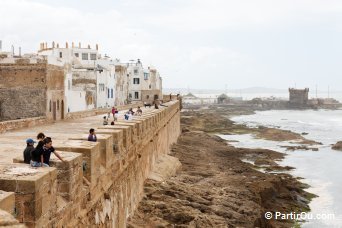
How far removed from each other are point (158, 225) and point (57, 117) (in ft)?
38.0

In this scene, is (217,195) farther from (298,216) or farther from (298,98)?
(298,98)

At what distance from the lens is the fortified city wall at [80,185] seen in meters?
4.36

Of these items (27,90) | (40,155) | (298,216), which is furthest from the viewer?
(27,90)

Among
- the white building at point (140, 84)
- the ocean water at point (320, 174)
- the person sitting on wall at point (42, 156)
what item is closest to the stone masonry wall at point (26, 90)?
the ocean water at point (320, 174)

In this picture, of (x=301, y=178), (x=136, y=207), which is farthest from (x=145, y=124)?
(x=301, y=178)

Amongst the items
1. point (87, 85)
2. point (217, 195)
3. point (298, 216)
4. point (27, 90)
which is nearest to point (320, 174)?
point (298, 216)

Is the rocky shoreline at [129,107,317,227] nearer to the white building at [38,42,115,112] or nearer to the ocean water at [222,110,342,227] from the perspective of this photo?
the ocean water at [222,110,342,227]

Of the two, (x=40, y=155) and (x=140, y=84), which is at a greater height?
(x=140, y=84)

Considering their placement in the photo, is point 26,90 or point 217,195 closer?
point 217,195

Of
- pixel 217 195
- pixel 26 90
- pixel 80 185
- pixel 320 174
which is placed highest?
pixel 26 90

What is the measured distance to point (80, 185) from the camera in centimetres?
617

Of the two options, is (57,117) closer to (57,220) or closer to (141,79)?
(57,220)

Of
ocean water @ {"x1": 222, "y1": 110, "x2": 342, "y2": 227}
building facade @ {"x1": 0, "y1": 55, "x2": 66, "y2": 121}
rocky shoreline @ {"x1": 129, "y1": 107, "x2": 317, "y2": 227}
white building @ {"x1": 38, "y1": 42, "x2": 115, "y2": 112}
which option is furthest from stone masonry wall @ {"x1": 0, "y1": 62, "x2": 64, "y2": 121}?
ocean water @ {"x1": 222, "y1": 110, "x2": 342, "y2": 227}

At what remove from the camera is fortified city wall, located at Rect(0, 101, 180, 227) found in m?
4.36
